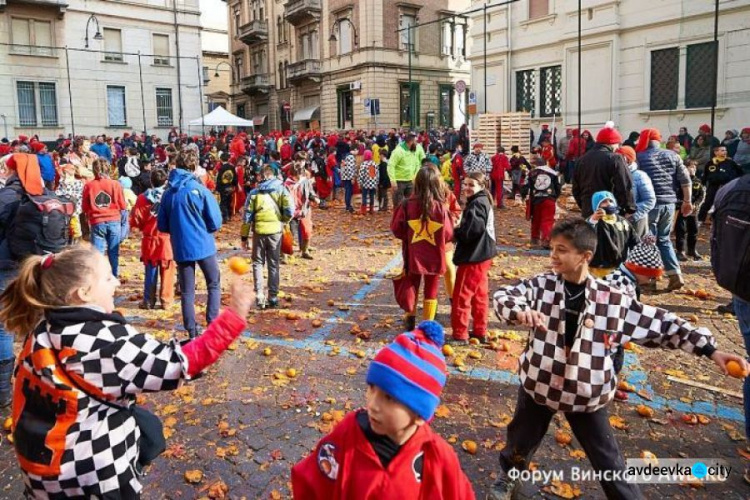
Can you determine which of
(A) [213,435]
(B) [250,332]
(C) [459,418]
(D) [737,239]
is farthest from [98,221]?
(D) [737,239]

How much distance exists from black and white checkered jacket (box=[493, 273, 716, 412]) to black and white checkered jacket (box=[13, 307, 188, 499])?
180 cm

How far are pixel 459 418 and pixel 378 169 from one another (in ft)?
43.5

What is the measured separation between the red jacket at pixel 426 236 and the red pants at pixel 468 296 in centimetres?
26

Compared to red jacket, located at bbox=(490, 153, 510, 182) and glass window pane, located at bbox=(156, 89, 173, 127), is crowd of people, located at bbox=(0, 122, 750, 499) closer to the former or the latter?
red jacket, located at bbox=(490, 153, 510, 182)

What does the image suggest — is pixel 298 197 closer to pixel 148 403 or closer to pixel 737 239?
pixel 148 403

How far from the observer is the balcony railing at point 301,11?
46625mm

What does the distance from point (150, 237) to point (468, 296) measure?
4.47 metres

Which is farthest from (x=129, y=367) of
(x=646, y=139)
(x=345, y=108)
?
(x=345, y=108)

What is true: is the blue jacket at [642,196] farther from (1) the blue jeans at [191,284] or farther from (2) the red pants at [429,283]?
(1) the blue jeans at [191,284]

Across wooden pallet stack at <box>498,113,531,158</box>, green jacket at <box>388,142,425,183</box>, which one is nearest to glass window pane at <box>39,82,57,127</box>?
wooden pallet stack at <box>498,113,531,158</box>

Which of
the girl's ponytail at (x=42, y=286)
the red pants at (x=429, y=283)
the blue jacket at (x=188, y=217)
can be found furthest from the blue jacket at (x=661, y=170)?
the girl's ponytail at (x=42, y=286)

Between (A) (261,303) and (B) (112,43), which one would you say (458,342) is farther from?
(B) (112,43)

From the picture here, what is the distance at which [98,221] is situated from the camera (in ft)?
28.0

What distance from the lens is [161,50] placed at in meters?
43.2
